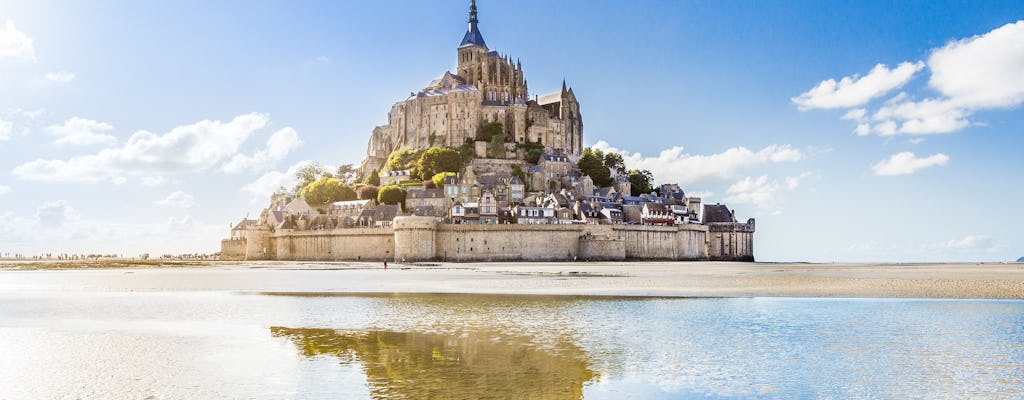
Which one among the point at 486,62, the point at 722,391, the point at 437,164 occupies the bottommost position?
the point at 722,391

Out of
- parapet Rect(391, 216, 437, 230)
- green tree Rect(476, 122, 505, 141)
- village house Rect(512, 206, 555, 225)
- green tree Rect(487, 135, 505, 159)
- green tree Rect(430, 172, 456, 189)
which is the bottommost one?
parapet Rect(391, 216, 437, 230)

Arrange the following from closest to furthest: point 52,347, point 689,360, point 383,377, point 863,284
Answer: point 383,377
point 689,360
point 52,347
point 863,284

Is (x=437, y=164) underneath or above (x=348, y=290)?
above

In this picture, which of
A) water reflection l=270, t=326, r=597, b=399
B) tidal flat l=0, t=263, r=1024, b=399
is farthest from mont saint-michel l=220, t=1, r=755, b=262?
water reflection l=270, t=326, r=597, b=399

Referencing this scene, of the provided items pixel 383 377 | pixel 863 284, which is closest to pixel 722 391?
pixel 383 377

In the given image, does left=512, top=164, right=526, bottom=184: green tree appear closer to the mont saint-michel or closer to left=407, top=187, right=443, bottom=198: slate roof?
the mont saint-michel

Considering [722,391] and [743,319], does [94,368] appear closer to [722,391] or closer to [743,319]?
[722,391]

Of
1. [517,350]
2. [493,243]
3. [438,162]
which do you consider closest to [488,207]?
[493,243]

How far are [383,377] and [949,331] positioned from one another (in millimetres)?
11952

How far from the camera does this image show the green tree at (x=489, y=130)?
8469cm

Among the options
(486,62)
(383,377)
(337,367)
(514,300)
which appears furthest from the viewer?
(486,62)

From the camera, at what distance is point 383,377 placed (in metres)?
11.4

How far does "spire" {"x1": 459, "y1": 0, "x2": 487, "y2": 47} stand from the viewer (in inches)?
3674

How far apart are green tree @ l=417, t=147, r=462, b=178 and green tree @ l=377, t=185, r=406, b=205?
5.61 m
